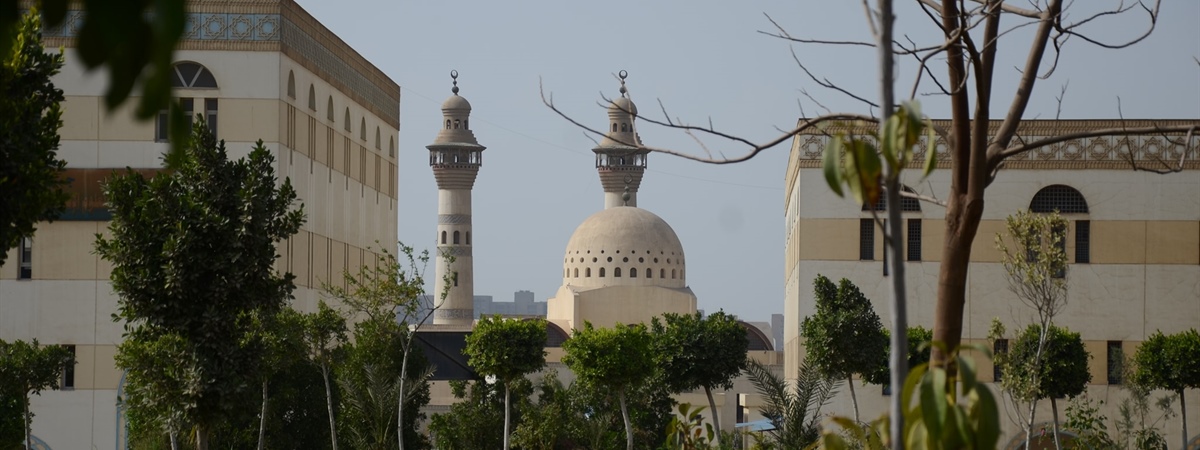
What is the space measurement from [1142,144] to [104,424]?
2113 cm

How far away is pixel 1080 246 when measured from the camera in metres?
29.5

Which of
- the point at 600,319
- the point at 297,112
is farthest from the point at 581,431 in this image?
the point at 600,319

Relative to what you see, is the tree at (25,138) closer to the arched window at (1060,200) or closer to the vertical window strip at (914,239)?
the vertical window strip at (914,239)

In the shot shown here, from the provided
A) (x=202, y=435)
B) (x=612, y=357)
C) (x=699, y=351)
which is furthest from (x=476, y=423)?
(x=202, y=435)

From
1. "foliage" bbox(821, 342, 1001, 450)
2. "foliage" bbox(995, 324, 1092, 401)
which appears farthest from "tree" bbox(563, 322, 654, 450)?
"foliage" bbox(821, 342, 1001, 450)

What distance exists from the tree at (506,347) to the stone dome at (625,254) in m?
40.4

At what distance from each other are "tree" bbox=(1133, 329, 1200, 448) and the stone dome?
1621 inches

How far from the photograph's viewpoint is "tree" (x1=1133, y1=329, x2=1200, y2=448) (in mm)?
24094

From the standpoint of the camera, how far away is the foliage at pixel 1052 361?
21.6m

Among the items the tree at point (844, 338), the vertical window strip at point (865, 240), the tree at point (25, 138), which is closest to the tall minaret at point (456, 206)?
the vertical window strip at point (865, 240)

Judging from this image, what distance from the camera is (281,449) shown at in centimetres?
2500

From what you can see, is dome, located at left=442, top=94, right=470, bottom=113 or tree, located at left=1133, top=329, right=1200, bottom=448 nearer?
tree, located at left=1133, top=329, right=1200, bottom=448

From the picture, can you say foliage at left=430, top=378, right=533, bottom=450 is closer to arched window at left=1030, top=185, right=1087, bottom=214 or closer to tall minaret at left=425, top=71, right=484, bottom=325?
arched window at left=1030, top=185, right=1087, bottom=214

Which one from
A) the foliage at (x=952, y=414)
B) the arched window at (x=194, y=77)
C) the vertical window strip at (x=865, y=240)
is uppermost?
the arched window at (x=194, y=77)
